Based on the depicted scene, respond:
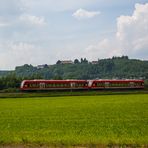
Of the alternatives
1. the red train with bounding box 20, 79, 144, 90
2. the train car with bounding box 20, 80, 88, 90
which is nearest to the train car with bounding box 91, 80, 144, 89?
the red train with bounding box 20, 79, 144, 90

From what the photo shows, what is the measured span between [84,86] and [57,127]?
97.5m

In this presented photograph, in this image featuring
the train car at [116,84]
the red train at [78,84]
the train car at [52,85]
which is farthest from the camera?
the train car at [116,84]

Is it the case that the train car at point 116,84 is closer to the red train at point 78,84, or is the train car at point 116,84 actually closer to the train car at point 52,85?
the red train at point 78,84

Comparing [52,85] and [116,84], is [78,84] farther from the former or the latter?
[116,84]

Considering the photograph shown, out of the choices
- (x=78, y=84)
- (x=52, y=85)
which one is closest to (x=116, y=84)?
(x=78, y=84)

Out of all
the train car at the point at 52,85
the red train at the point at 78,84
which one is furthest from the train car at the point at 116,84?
the train car at the point at 52,85

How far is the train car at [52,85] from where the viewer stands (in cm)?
12000

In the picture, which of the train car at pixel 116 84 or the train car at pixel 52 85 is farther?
the train car at pixel 116 84

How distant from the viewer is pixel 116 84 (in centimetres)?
12888

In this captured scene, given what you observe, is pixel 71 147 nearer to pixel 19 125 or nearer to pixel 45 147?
pixel 45 147

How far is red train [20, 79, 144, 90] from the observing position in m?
120

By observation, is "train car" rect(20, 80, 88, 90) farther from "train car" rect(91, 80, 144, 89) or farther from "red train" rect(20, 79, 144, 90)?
"train car" rect(91, 80, 144, 89)

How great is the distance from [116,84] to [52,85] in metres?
18.9

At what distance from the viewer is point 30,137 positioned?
23.9m
